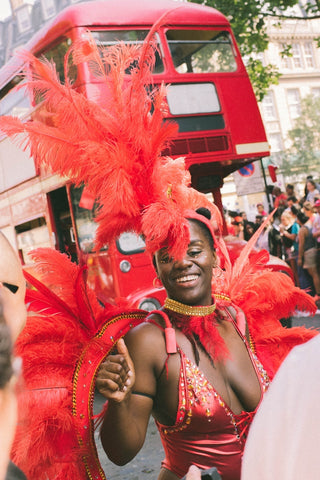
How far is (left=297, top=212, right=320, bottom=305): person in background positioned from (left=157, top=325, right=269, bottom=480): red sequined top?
6093mm

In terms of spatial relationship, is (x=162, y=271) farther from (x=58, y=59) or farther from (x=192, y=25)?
(x=192, y=25)

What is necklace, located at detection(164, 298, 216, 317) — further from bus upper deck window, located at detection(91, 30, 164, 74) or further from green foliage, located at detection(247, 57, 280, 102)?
green foliage, located at detection(247, 57, 280, 102)

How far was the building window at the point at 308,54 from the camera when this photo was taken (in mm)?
41438

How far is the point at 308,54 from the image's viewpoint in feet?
137

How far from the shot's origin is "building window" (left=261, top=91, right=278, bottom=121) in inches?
1533

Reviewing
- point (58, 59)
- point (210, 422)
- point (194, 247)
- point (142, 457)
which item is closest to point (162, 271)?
point (194, 247)

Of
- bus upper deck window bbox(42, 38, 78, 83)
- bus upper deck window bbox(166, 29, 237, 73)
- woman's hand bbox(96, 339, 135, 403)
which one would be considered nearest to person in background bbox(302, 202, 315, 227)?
bus upper deck window bbox(166, 29, 237, 73)

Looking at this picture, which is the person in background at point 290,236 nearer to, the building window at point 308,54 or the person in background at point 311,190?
the person in background at point 311,190

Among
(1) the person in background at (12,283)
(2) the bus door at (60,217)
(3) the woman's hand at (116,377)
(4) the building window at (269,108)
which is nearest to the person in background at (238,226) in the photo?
(2) the bus door at (60,217)

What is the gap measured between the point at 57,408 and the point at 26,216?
5.93 meters

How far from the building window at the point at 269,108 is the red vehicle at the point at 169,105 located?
34.3 m

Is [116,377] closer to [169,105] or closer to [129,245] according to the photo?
[129,245]

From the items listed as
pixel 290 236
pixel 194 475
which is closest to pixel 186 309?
pixel 194 475

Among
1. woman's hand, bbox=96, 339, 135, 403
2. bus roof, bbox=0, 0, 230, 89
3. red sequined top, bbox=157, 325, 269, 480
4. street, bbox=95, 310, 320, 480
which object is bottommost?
street, bbox=95, 310, 320, 480
